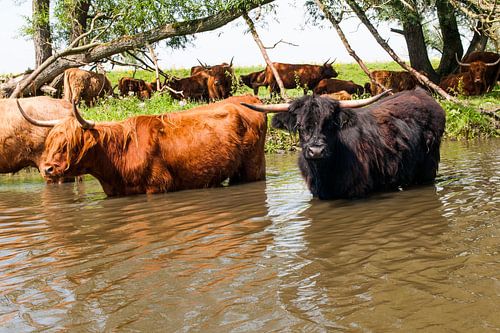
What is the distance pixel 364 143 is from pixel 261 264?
9.77ft

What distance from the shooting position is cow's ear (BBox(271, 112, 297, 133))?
6.34 m

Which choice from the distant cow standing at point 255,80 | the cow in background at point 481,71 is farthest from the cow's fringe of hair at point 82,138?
the distant cow standing at point 255,80

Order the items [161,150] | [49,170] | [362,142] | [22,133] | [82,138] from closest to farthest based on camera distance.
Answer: [362,142] < [49,170] < [82,138] < [161,150] < [22,133]

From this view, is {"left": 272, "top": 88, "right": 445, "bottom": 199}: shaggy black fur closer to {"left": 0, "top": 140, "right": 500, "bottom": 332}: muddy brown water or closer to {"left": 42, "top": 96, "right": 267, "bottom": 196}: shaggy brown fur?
{"left": 0, "top": 140, "right": 500, "bottom": 332}: muddy brown water

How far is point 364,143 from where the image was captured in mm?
6488

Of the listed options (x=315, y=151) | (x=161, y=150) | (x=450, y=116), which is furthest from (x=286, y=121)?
(x=450, y=116)

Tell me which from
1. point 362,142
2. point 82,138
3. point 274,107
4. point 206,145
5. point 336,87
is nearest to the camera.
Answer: point 362,142

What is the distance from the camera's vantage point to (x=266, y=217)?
5496 millimetres

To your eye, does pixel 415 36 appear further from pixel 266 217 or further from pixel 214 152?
pixel 266 217

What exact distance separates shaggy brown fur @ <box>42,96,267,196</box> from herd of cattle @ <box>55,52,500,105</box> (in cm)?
863

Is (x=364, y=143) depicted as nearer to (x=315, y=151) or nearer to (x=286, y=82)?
(x=315, y=151)

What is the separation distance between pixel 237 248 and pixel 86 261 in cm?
100

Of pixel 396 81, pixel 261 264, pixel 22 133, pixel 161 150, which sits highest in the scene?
pixel 396 81

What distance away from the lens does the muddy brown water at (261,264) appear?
2896mm
